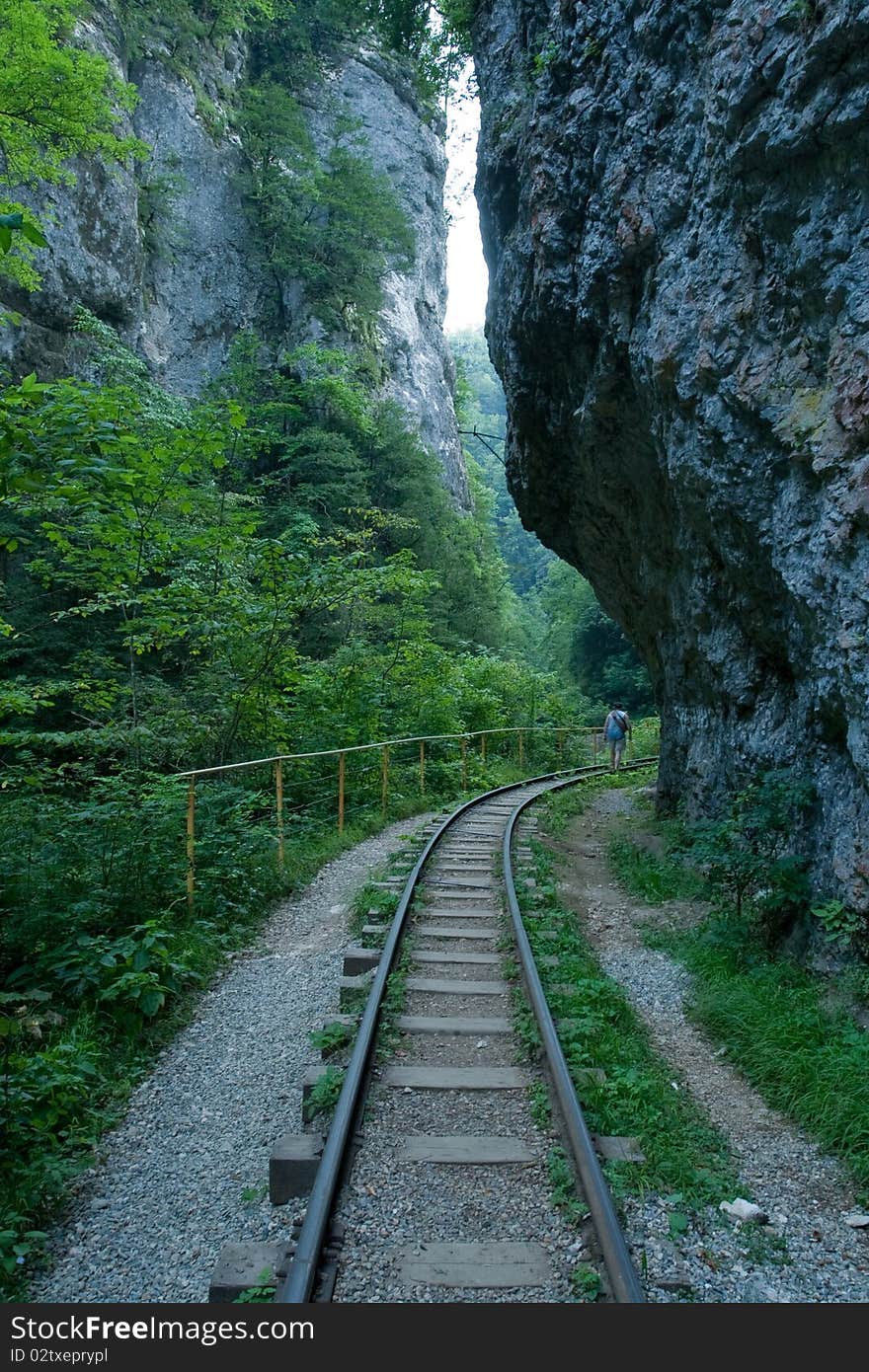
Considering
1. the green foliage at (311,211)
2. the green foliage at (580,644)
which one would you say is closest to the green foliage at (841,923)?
the green foliage at (580,644)

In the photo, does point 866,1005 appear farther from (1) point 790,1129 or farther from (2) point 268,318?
(2) point 268,318

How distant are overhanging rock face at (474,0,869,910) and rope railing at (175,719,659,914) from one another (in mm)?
4769

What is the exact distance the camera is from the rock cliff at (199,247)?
1931 cm

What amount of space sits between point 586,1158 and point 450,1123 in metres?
0.78

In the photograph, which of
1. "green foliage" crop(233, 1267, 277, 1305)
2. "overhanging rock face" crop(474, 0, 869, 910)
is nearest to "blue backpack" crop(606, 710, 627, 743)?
"overhanging rock face" crop(474, 0, 869, 910)

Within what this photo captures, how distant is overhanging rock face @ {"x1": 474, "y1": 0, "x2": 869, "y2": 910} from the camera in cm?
546

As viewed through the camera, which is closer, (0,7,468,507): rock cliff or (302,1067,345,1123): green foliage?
Answer: (302,1067,345,1123): green foliage

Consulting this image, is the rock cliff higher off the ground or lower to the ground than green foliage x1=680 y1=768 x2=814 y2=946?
higher

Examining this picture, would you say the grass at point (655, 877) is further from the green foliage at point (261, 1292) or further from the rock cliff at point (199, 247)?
the rock cliff at point (199, 247)

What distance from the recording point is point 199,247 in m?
25.8

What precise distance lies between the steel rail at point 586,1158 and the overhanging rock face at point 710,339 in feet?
7.51

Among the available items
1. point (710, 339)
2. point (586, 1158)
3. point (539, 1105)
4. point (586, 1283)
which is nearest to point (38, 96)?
point (710, 339)

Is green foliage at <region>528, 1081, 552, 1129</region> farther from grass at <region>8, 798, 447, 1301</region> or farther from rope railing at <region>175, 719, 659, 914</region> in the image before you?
rope railing at <region>175, 719, 659, 914</region>

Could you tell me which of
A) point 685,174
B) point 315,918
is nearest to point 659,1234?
point 315,918
